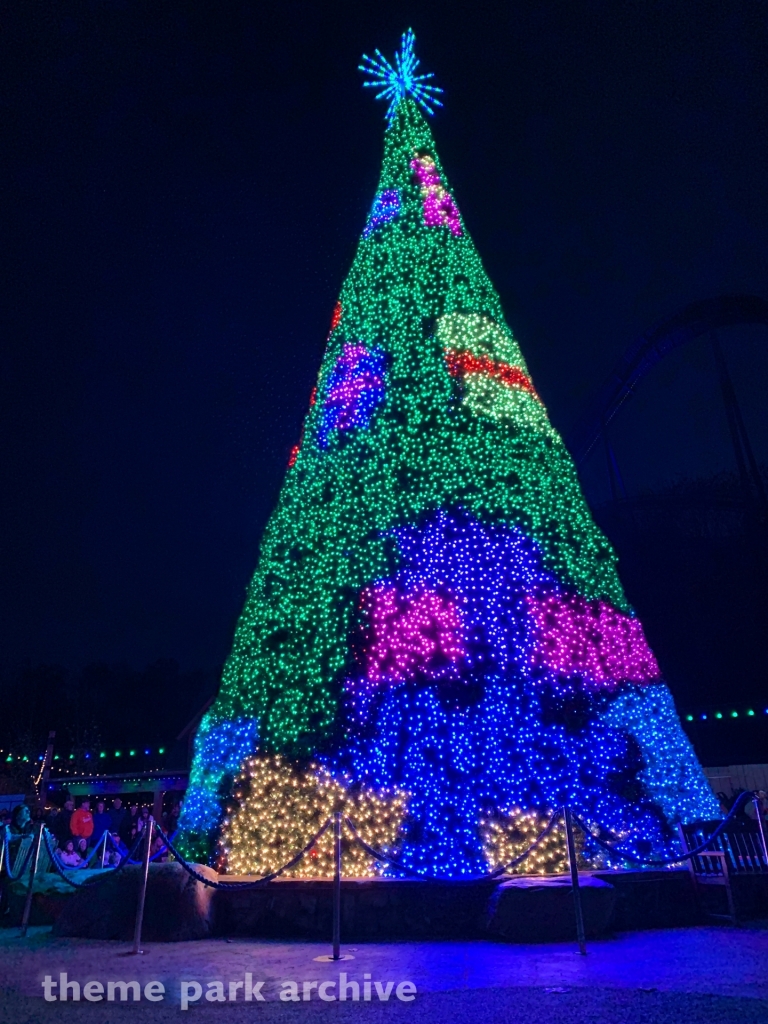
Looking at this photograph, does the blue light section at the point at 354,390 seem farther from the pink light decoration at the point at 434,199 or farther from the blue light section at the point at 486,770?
the blue light section at the point at 486,770

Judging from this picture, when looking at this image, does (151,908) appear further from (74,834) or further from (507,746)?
(74,834)

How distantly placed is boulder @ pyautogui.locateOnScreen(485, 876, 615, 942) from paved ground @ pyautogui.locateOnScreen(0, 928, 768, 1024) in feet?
0.53

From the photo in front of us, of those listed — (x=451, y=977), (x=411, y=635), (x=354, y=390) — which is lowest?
(x=451, y=977)

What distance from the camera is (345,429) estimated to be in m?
9.31

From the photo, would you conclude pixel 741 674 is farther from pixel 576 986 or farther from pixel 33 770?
pixel 33 770

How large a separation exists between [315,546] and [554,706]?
11.1ft

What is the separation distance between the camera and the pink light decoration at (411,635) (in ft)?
25.3

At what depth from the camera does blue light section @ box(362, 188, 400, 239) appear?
34.0ft

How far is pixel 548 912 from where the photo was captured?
236 inches

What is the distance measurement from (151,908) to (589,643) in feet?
16.9

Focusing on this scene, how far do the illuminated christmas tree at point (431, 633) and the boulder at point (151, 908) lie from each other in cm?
88

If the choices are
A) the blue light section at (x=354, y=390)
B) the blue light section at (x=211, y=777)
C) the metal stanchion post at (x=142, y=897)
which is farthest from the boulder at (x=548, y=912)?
the blue light section at (x=354, y=390)

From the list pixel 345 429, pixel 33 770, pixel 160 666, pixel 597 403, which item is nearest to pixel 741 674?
pixel 597 403

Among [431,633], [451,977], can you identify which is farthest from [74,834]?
[451,977]
